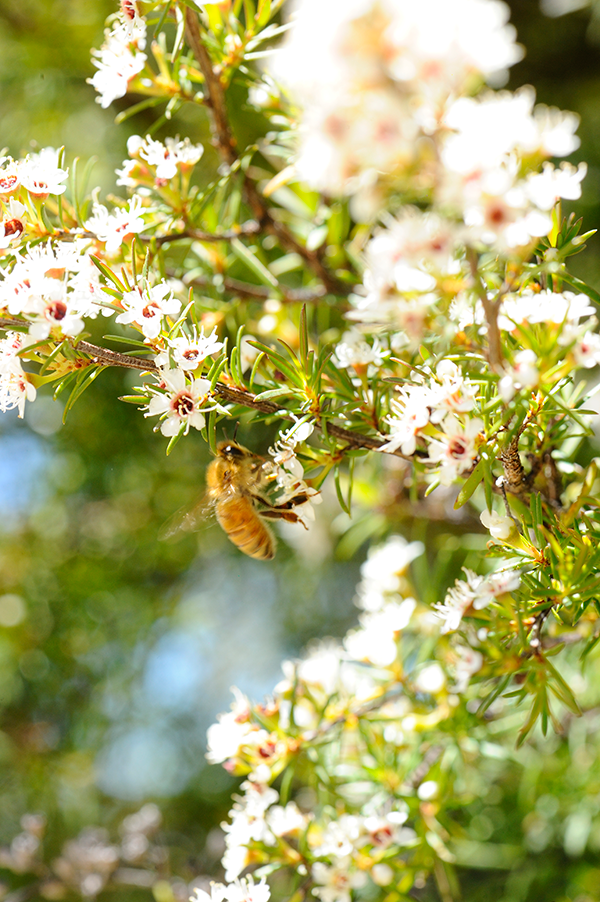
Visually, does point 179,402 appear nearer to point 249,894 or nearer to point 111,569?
point 249,894

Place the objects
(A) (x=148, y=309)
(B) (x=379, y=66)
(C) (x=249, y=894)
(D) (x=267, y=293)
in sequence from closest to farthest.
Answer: (B) (x=379, y=66) < (A) (x=148, y=309) < (C) (x=249, y=894) < (D) (x=267, y=293)

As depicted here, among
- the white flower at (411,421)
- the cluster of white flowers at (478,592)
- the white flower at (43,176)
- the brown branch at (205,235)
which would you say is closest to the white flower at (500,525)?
the cluster of white flowers at (478,592)

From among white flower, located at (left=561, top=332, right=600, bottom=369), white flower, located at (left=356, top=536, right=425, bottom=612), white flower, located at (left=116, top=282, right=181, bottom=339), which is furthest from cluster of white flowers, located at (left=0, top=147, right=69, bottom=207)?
white flower, located at (left=356, top=536, right=425, bottom=612)

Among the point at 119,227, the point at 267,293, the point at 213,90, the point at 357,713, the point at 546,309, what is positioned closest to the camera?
the point at 546,309

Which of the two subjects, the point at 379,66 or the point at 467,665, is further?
the point at 467,665

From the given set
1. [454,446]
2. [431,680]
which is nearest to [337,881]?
[431,680]

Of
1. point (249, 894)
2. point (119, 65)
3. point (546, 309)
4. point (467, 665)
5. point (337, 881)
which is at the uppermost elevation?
point (119, 65)

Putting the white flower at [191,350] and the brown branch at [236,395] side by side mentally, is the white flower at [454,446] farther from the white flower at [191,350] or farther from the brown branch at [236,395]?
the white flower at [191,350]
